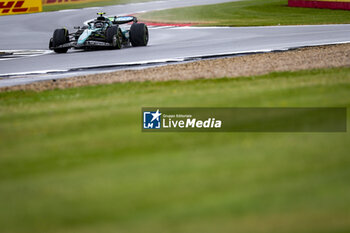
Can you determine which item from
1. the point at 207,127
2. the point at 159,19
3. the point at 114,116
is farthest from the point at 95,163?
the point at 159,19

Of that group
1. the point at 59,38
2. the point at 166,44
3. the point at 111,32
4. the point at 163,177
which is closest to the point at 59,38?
the point at 59,38

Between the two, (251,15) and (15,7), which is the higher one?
(15,7)

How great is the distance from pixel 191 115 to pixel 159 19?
1075 inches

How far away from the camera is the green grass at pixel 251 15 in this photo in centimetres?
2975

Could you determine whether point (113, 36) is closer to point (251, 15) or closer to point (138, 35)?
point (138, 35)

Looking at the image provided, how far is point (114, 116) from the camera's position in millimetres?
8570

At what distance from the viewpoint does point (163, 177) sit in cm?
584

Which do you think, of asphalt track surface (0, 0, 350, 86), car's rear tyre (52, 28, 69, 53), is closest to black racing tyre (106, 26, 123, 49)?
asphalt track surface (0, 0, 350, 86)

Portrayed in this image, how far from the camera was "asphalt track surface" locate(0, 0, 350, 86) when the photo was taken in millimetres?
16969

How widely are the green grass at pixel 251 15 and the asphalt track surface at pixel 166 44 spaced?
3.04 meters

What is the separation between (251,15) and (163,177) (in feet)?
95.4

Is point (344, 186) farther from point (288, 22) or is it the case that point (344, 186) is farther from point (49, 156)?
point (288, 22)

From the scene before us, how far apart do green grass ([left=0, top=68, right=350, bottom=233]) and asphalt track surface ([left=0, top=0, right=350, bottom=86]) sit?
7.40 metres

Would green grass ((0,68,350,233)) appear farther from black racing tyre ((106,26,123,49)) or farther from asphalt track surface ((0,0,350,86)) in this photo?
black racing tyre ((106,26,123,49))
